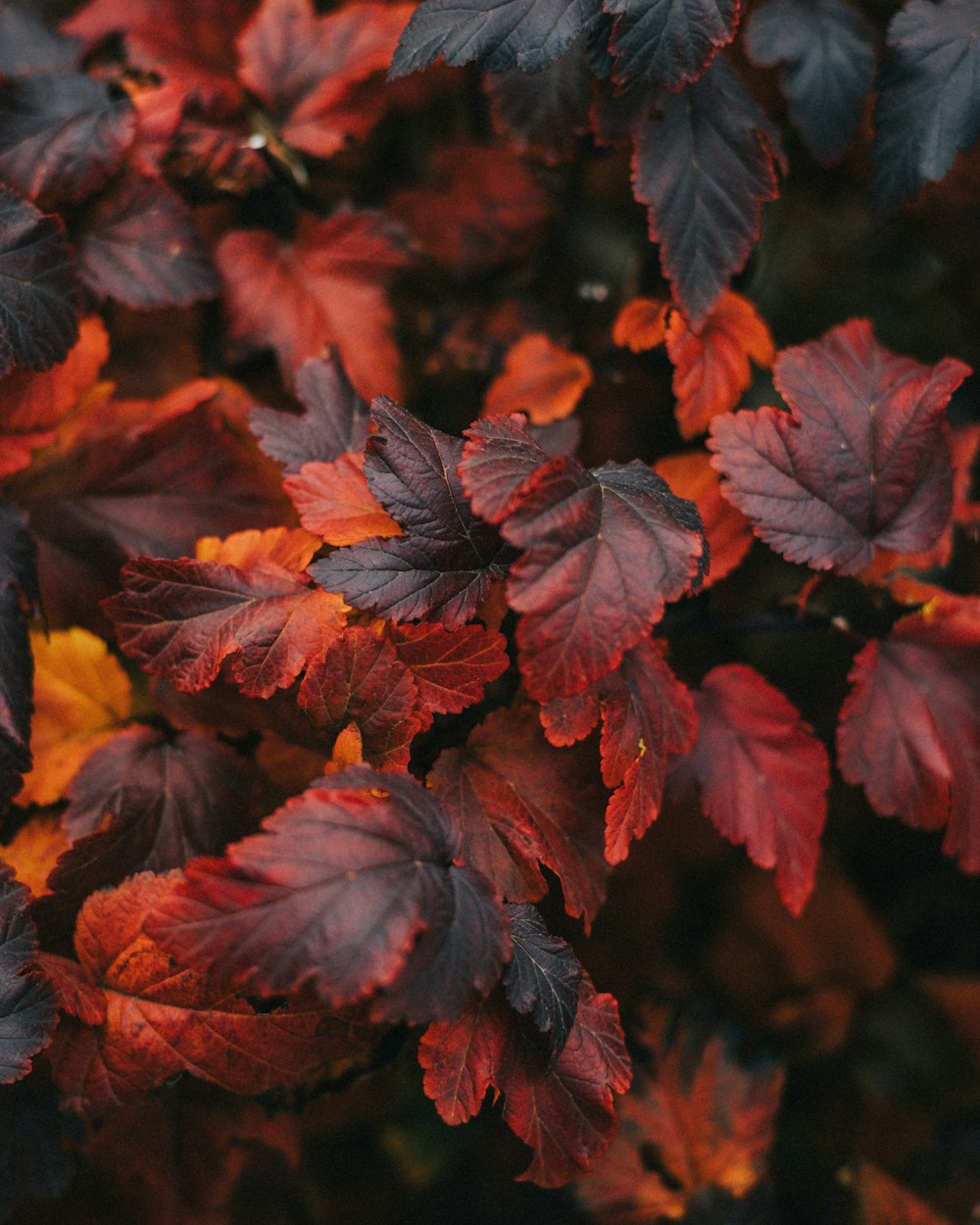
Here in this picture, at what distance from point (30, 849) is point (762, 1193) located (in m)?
0.79

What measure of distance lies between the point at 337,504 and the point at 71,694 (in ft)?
0.99

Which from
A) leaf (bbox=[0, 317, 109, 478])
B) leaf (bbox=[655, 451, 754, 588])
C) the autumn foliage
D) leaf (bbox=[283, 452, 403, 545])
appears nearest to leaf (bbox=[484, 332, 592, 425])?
the autumn foliage

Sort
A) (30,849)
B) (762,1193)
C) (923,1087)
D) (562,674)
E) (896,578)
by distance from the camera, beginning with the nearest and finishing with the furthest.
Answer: (562,674) → (30,849) → (896,578) → (762,1193) → (923,1087)

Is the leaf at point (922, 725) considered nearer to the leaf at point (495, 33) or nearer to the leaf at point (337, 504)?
the leaf at point (337, 504)

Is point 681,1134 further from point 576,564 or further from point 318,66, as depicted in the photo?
point 318,66

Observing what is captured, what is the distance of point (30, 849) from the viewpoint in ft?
2.52

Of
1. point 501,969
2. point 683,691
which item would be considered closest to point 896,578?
point 683,691

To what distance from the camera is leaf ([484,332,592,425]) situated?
2.94 ft

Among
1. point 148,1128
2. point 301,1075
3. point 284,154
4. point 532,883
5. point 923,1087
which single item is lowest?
point 923,1087

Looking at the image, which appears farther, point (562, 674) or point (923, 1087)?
point (923, 1087)

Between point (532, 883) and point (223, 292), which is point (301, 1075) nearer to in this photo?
point (532, 883)

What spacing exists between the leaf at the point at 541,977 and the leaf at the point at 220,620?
22 cm

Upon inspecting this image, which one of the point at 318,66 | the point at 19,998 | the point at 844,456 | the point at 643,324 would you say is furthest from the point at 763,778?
the point at 318,66

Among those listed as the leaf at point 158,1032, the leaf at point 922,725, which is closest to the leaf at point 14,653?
the leaf at point 158,1032
